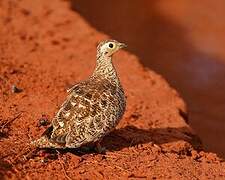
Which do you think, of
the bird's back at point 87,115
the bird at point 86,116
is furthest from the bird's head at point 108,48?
the bird's back at point 87,115

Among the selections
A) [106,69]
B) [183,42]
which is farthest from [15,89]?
[183,42]

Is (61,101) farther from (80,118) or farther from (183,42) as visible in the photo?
(183,42)

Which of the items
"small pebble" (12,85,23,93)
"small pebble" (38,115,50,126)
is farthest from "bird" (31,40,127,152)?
"small pebble" (12,85,23,93)

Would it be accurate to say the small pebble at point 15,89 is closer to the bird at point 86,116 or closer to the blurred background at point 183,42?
the bird at point 86,116

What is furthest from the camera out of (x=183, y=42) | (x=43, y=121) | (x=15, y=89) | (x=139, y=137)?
(x=183, y=42)

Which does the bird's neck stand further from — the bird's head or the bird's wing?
the bird's wing

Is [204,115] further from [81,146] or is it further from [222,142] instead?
[81,146]
